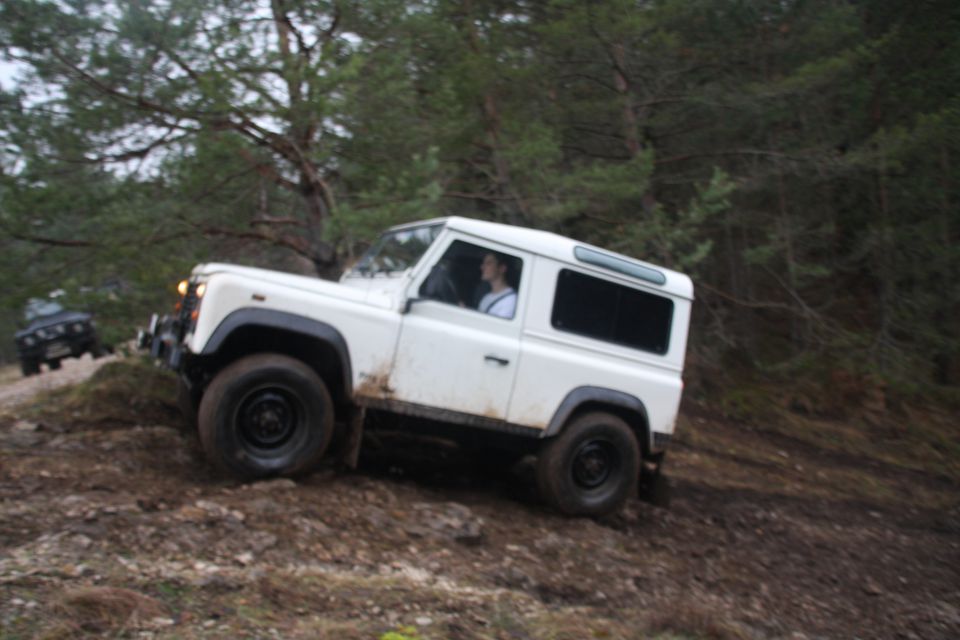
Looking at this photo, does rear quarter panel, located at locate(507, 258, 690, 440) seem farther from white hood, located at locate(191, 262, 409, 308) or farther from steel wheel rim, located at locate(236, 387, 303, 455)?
steel wheel rim, located at locate(236, 387, 303, 455)

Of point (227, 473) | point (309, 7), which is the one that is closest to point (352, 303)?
point (227, 473)

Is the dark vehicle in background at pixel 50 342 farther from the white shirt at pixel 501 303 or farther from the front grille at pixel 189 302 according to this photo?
the white shirt at pixel 501 303

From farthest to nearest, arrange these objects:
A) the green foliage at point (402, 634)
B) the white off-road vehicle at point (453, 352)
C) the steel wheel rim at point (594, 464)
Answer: the steel wheel rim at point (594, 464)
the white off-road vehicle at point (453, 352)
the green foliage at point (402, 634)

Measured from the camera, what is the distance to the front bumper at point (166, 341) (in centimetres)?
525

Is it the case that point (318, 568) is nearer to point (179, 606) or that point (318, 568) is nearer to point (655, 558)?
point (179, 606)

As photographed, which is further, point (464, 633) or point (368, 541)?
point (368, 541)

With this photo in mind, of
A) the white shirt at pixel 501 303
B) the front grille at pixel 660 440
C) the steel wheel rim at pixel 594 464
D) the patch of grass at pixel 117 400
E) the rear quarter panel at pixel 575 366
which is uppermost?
the white shirt at pixel 501 303

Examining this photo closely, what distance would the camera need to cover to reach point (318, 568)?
14.4 feet

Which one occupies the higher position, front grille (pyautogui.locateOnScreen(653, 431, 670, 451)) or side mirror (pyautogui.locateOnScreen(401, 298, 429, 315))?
side mirror (pyautogui.locateOnScreen(401, 298, 429, 315))

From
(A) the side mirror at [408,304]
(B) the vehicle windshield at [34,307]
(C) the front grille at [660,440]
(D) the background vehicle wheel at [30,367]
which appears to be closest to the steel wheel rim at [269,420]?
(A) the side mirror at [408,304]

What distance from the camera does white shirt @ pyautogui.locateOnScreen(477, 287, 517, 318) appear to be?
5.87 metres

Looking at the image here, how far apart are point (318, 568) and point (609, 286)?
Answer: 314cm

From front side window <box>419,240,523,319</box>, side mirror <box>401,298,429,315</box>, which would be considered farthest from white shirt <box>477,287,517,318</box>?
side mirror <box>401,298,429,315</box>

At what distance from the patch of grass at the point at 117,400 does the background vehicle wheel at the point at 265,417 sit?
184 cm
